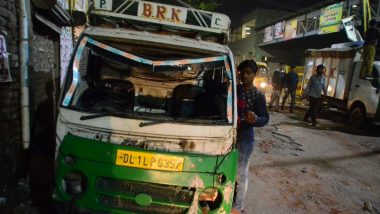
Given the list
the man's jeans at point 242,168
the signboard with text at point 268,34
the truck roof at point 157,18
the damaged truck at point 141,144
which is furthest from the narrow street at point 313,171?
the signboard with text at point 268,34

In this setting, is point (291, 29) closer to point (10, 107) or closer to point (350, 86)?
point (350, 86)

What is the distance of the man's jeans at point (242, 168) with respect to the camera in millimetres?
3912

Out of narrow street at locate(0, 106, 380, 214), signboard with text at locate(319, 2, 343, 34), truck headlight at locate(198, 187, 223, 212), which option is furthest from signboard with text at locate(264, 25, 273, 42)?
truck headlight at locate(198, 187, 223, 212)

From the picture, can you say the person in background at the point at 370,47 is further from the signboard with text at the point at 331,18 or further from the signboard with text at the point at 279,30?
the signboard with text at the point at 279,30

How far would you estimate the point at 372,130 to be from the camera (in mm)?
10820

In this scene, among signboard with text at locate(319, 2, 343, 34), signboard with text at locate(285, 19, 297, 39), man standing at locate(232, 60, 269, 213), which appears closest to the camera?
man standing at locate(232, 60, 269, 213)

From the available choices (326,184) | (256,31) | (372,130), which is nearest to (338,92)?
(372,130)

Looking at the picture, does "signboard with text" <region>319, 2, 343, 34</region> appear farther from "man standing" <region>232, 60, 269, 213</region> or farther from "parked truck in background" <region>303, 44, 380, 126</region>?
"man standing" <region>232, 60, 269, 213</region>

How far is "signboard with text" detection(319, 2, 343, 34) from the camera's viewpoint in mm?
18672

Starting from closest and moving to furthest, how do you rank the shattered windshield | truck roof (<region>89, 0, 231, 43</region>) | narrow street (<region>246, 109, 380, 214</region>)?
1. the shattered windshield
2. truck roof (<region>89, 0, 231, 43</region>)
3. narrow street (<region>246, 109, 380, 214</region>)

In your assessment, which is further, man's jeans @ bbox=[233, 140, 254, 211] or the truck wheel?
the truck wheel

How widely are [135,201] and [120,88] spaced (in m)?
1.62

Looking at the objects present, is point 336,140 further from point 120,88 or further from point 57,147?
point 57,147

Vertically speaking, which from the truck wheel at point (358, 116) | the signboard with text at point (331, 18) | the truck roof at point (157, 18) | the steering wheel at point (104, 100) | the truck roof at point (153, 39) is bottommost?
the truck wheel at point (358, 116)
